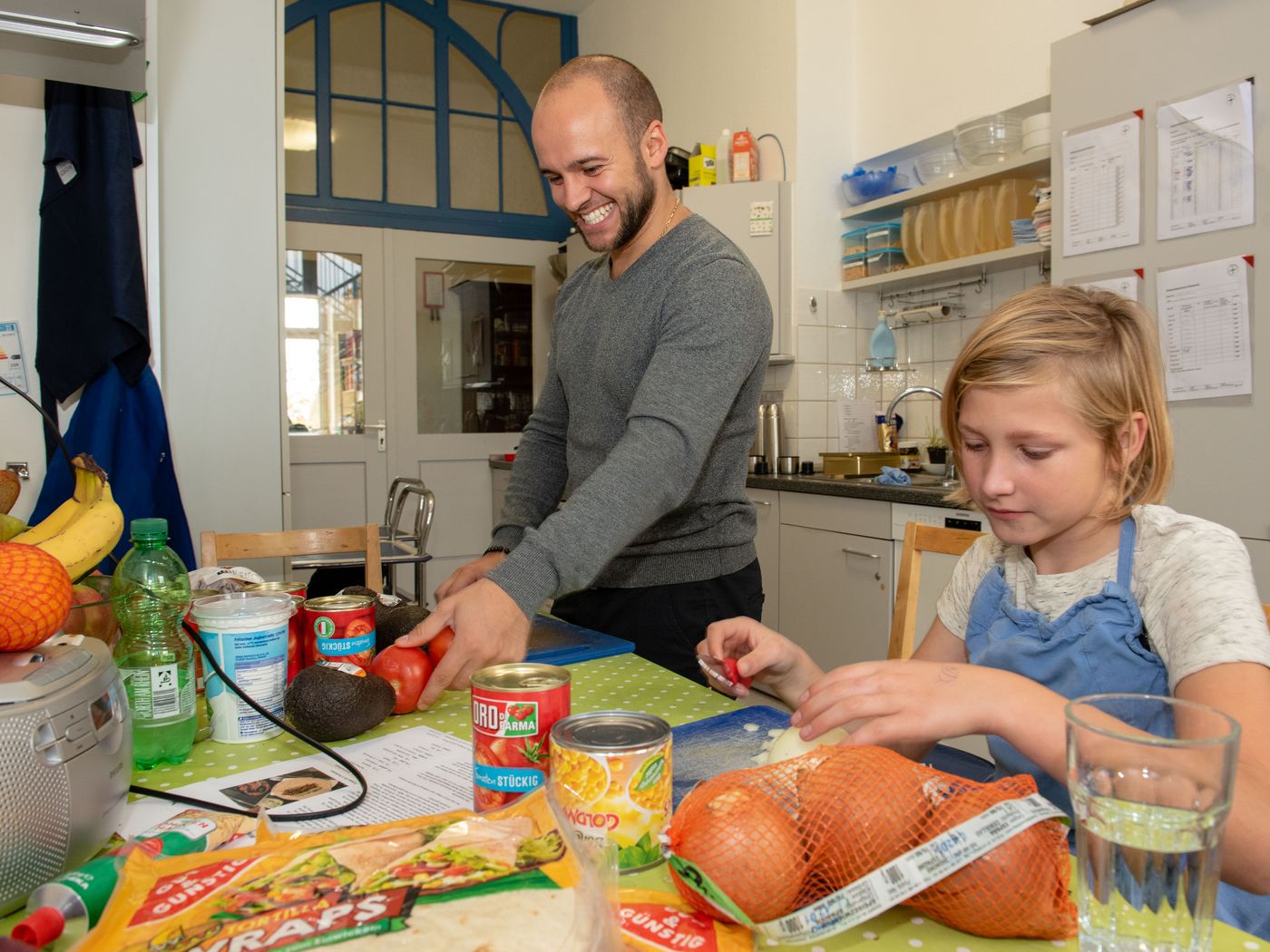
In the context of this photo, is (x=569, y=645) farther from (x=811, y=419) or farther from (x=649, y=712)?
(x=811, y=419)

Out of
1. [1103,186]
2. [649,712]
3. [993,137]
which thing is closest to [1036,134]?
[993,137]

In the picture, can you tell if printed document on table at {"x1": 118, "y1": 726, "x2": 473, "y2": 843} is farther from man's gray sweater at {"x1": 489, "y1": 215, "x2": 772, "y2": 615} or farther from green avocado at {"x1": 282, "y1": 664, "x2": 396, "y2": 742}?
man's gray sweater at {"x1": 489, "y1": 215, "x2": 772, "y2": 615}

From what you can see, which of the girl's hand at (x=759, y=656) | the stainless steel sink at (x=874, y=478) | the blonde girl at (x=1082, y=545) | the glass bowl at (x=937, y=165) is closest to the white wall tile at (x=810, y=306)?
the glass bowl at (x=937, y=165)

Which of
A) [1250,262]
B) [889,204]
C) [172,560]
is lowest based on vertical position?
[172,560]

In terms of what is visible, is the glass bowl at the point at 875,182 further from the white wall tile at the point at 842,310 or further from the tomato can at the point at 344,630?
the tomato can at the point at 344,630

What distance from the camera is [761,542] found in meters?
3.60

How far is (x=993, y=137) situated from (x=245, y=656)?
9.86 feet

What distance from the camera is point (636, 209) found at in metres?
1.59

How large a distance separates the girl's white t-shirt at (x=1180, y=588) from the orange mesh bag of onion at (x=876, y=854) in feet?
1.12

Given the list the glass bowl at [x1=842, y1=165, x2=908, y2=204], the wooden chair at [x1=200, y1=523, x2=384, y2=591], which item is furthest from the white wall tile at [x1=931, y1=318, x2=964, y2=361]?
the wooden chair at [x1=200, y1=523, x2=384, y2=591]

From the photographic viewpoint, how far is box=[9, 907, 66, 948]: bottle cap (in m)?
0.57

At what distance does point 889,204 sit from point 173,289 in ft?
8.25

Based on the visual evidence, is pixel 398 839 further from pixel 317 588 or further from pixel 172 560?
pixel 317 588

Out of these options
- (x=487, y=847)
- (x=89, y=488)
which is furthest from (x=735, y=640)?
(x=89, y=488)
